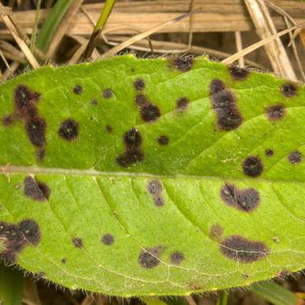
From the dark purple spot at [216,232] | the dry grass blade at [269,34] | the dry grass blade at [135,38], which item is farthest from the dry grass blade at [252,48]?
the dark purple spot at [216,232]

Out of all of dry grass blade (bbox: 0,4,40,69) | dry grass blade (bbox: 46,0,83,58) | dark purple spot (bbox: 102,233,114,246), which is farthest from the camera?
dry grass blade (bbox: 46,0,83,58)

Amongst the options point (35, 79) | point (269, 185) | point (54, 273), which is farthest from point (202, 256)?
point (35, 79)

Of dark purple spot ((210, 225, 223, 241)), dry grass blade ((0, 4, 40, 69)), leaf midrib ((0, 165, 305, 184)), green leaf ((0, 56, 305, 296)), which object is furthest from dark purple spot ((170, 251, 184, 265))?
dry grass blade ((0, 4, 40, 69))

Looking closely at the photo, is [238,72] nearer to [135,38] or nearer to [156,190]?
[156,190]

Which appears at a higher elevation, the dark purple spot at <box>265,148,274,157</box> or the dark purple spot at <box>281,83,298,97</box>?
the dark purple spot at <box>281,83,298,97</box>

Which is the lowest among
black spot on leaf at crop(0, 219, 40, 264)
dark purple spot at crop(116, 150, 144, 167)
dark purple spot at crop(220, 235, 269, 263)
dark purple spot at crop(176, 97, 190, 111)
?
dark purple spot at crop(220, 235, 269, 263)

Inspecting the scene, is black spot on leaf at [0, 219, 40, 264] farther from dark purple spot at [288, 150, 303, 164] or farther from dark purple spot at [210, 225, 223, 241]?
dark purple spot at [288, 150, 303, 164]

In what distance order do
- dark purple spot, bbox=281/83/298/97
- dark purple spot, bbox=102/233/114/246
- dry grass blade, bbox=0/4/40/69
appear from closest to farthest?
dark purple spot, bbox=281/83/298/97 < dark purple spot, bbox=102/233/114/246 < dry grass blade, bbox=0/4/40/69
